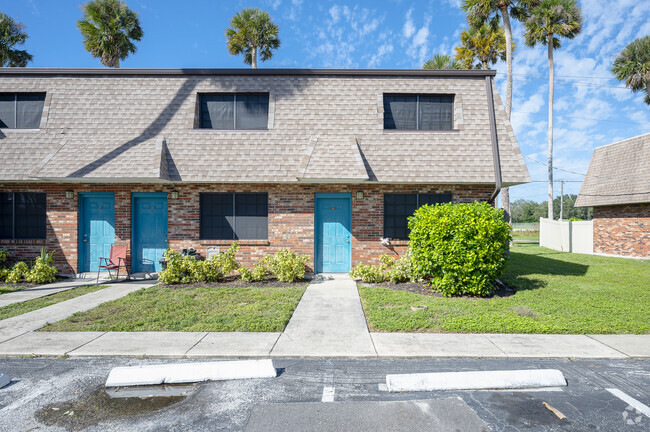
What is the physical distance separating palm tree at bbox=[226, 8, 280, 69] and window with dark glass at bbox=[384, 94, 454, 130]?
1626 centimetres

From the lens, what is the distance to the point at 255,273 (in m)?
8.98

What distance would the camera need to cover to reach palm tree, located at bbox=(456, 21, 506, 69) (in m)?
22.2

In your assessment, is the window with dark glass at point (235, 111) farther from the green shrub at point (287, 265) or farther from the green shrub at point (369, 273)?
the green shrub at point (369, 273)

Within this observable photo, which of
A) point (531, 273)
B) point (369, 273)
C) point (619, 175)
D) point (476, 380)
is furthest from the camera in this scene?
point (619, 175)

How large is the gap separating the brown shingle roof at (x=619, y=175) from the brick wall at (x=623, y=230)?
0.68 meters

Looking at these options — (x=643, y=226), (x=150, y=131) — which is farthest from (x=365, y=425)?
(x=643, y=226)

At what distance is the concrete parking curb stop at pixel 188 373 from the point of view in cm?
370

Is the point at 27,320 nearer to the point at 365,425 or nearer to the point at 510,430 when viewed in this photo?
the point at 365,425

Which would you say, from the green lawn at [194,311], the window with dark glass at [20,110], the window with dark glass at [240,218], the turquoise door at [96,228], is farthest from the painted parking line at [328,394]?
the window with dark glass at [20,110]

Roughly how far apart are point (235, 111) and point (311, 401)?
8.98 m

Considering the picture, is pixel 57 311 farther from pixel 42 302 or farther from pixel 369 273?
pixel 369 273

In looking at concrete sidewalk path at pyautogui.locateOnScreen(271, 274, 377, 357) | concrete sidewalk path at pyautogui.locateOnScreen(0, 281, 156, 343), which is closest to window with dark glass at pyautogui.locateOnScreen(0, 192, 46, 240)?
concrete sidewalk path at pyautogui.locateOnScreen(0, 281, 156, 343)

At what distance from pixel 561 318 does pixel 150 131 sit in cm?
1095

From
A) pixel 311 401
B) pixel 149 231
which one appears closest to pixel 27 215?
pixel 149 231
